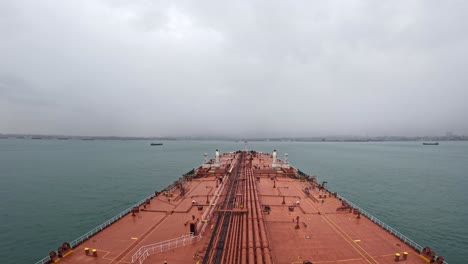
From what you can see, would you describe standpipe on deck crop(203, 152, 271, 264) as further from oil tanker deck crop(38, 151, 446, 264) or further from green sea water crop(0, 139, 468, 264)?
green sea water crop(0, 139, 468, 264)

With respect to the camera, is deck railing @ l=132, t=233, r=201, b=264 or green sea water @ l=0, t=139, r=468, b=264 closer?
deck railing @ l=132, t=233, r=201, b=264

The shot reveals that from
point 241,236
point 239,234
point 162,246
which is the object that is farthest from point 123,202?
point 241,236

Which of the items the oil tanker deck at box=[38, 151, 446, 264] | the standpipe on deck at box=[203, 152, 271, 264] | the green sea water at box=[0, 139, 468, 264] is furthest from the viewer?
the green sea water at box=[0, 139, 468, 264]

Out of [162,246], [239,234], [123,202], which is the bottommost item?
[123,202]

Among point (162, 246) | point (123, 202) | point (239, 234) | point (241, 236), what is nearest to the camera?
point (162, 246)

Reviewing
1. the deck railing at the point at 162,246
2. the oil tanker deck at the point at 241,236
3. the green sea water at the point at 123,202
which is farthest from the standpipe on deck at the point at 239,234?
the green sea water at the point at 123,202

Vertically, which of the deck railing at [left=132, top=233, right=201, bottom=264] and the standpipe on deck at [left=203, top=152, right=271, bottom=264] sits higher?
the standpipe on deck at [left=203, top=152, right=271, bottom=264]

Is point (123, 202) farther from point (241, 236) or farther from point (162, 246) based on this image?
point (241, 236)

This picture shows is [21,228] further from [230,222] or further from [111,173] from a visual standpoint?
[111,173]

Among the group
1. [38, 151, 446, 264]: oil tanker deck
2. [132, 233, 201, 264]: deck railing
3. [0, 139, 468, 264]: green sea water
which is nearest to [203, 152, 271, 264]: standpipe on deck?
[38, 151, 446, 264]: oil tanker deck
